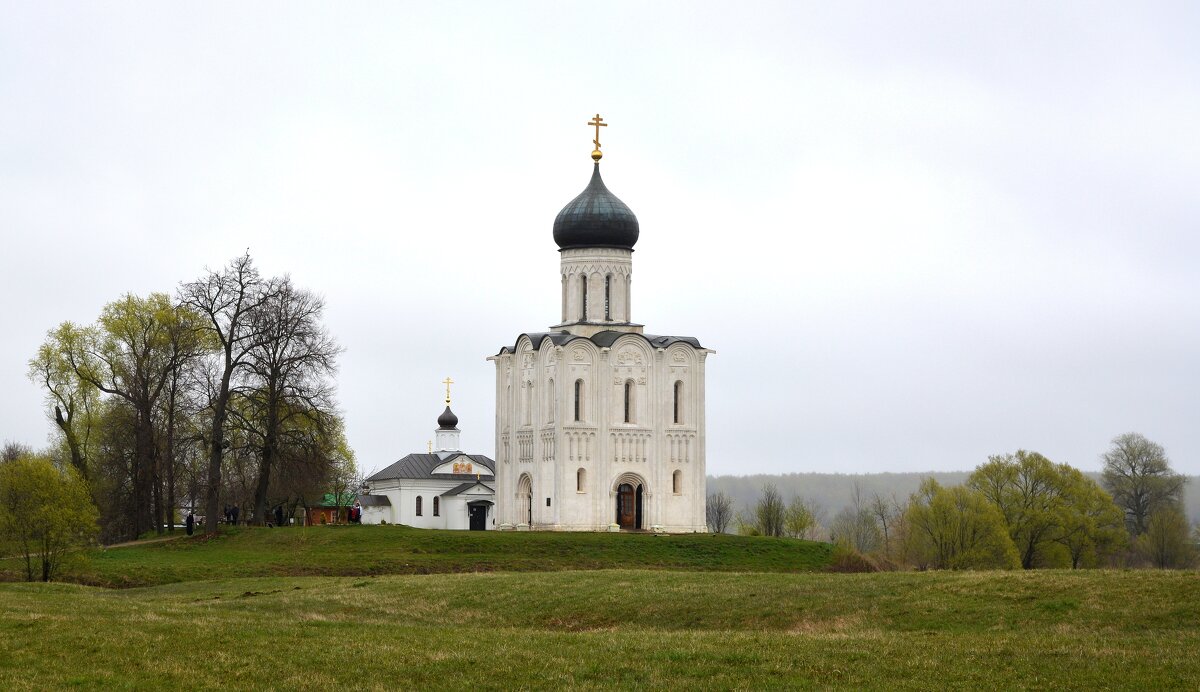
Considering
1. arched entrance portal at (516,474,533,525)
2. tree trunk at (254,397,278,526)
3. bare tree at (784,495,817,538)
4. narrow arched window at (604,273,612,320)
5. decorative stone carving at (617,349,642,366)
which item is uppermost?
narrow arched window at (604,273,612,320)

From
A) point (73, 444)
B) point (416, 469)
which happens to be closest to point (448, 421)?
point (416, 469)

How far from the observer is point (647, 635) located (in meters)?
22.7

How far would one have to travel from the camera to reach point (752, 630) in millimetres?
24031

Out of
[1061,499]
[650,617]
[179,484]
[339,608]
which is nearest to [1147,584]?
[650,617]

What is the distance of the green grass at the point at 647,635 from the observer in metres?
18.3

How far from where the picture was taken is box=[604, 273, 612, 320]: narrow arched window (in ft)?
194

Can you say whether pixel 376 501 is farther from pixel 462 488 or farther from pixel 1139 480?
pixel 1139 480

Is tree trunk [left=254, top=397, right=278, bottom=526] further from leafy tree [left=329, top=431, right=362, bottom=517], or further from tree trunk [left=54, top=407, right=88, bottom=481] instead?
leafy tree [left=329, top=431, right=362, bottom=517]

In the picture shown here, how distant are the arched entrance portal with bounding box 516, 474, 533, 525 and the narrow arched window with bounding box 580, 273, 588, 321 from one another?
251 inches

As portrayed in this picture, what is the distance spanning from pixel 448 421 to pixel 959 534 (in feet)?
126

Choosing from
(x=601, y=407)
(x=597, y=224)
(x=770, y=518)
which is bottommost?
(x=770, y=518)

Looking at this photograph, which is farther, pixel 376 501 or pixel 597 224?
pixel 376 501

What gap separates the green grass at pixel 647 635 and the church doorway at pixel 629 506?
25903 millimetres

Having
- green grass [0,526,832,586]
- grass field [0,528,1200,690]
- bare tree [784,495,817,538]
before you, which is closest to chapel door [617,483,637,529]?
green grass [0,526,832,586]
